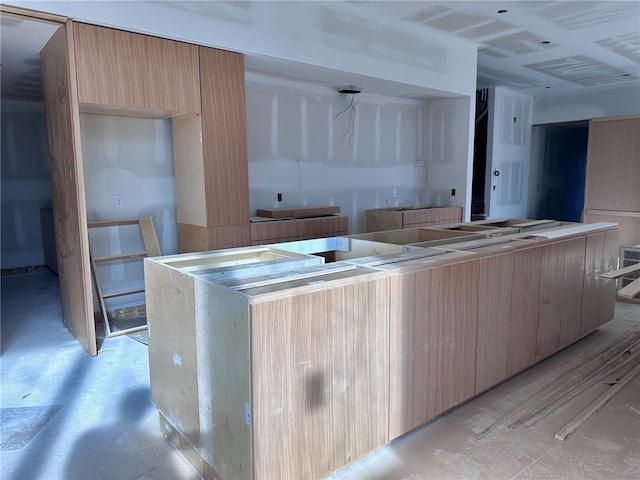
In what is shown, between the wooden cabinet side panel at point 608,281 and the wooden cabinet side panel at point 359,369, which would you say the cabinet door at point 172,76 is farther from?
the wooden cabinet side panel at point 608,281

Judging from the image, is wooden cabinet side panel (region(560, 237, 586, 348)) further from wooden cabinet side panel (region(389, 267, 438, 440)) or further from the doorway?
the doorway

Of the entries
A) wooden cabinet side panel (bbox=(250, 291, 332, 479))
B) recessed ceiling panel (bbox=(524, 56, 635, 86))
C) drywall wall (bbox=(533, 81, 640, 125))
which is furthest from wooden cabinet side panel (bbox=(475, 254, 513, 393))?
drywall wall (bbox=(533, 81, 640, 125))

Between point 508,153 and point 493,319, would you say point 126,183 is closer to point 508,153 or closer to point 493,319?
point 493,319

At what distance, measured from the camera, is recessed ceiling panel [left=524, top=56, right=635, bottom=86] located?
624cm

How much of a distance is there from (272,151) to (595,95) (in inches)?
253

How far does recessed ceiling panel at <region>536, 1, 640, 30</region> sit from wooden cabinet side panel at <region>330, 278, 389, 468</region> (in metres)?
4.13

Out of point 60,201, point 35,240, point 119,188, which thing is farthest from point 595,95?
point 35,240

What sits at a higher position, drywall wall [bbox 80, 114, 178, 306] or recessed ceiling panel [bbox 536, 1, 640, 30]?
recessed ceiling panel [bbox 536, 1, 640, 30]

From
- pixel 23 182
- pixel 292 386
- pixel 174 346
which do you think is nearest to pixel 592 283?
pixel 292 386

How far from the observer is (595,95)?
26.0 feet

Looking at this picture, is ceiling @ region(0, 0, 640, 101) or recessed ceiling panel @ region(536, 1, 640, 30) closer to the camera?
ceiling @ region(0, 0, 640, 101)

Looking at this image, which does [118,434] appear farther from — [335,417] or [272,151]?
[272,151]

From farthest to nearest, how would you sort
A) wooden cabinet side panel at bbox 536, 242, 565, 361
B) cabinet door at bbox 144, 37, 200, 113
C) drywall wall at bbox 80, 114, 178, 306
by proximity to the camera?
drywall wall at bbox 80, 114, 178, 306 → cabinet door at bbox 144, 37, 200, 113 → wooden cabinet side panel at bbox 536, 242, 565, 361

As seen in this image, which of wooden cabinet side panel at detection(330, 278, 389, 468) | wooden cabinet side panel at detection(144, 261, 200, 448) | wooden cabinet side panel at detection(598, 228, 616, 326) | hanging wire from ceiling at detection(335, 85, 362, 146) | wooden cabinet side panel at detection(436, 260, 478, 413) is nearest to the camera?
wooden cabinet side panel at detection(330, 278, 389, 468)
